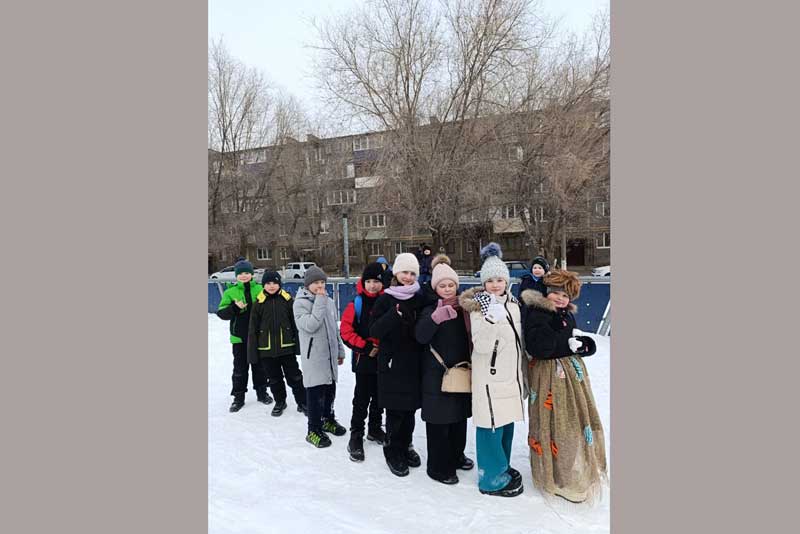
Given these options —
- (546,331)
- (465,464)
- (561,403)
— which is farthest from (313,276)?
(561,403)

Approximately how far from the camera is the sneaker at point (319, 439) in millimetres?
4148

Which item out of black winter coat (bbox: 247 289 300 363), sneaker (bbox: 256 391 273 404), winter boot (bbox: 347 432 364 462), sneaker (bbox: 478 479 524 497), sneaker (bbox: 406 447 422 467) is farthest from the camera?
sneaker (bbox: 256 391 273 404)

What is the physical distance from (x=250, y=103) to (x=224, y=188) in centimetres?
518

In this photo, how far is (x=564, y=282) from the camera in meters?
3.19

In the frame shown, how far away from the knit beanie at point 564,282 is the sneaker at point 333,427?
8.47ft

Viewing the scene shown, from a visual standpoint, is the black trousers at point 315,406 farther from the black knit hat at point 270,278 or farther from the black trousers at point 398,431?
the black knit hat at point 270,278

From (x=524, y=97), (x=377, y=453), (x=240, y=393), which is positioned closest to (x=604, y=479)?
(x=377, y=453)

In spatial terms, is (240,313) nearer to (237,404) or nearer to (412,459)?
(237,404)

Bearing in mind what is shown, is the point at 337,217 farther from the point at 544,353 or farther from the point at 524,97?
the point at 544,353

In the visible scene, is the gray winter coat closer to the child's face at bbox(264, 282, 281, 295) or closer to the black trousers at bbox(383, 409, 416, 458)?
the child's face at bbox(264, 282, 281, 295)

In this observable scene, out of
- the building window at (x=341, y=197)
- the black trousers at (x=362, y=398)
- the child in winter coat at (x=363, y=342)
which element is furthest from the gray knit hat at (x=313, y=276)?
the building window at (x=341, y=197)

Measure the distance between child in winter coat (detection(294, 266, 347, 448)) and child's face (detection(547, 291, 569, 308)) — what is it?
221cm

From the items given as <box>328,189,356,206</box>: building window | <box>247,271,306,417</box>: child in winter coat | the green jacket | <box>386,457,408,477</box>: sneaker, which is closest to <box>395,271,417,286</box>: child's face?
<box>386,457,408,477</box>: sneaker

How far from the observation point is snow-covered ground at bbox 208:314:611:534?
2.90 m
